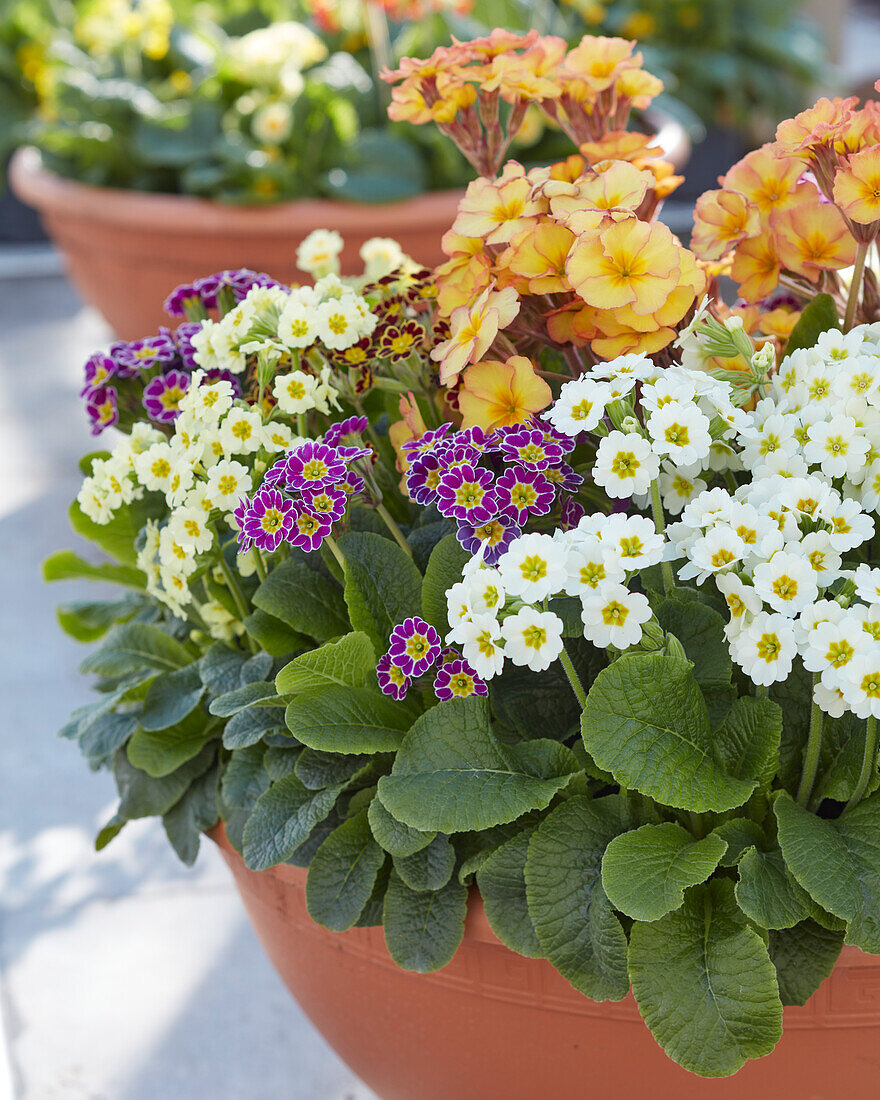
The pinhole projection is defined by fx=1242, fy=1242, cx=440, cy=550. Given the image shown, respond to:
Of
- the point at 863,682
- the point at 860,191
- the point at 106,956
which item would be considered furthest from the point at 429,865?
the point at 106,956

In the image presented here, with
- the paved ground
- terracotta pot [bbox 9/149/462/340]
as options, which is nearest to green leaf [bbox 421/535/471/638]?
the paved ground

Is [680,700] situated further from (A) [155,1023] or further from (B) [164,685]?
(A) [155,1023]

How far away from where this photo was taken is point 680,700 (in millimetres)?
886

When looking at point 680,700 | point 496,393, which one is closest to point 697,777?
point 680,700

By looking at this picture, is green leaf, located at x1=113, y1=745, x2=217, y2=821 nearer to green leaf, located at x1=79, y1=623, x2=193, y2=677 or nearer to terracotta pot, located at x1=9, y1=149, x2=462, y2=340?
green leaf, located at x1=79, y1=623, x2=193, y2=677

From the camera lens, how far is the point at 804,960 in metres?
0.87

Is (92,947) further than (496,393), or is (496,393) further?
(92,947)

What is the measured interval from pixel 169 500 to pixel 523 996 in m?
0.48

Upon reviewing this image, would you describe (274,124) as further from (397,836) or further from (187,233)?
(397,836)

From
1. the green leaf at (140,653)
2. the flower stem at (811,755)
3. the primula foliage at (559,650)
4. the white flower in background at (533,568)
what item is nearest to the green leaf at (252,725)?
the primula foliage at (559,650)

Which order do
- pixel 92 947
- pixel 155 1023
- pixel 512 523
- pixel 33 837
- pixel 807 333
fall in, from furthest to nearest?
1. pixel 33 837
2. pixel 92 947
3. pixel 155 1023
4. pixel 807 333
5. pixel 512 523

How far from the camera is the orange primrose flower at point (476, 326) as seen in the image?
928 millimetres

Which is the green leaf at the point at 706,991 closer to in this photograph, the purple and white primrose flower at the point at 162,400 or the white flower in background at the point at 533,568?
the white flower in background at the point at 533,568

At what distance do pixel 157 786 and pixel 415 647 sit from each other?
38cm
